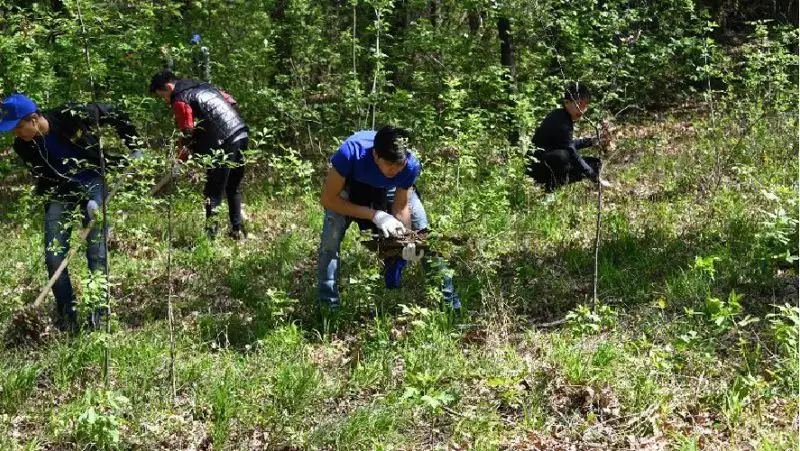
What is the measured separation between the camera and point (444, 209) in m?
6.48

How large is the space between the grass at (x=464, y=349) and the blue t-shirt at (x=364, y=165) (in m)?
0.39

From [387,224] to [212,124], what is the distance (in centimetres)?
306

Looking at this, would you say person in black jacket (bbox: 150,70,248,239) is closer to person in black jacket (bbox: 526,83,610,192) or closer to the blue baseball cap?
the blue baseball cap

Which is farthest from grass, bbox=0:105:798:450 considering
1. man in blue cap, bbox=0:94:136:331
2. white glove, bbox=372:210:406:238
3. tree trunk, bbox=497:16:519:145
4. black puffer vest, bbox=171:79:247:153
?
tree trunk, bbox=497:16:519:145

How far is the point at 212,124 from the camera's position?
672 centimetres

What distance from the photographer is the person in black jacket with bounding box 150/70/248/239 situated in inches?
259

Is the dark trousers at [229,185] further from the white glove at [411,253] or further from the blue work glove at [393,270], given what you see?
the white glove at [411,253]

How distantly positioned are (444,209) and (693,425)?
335 centimetres

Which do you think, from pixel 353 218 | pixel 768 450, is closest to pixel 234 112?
pixel 353 218

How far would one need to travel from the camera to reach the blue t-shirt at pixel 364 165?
4418 millimetres

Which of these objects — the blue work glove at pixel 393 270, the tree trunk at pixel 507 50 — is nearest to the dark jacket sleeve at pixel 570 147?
the tree trunk at pixel 507 50

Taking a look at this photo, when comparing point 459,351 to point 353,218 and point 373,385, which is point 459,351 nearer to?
point 373,385

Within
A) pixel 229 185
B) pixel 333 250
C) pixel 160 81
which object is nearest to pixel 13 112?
pixel 333 250

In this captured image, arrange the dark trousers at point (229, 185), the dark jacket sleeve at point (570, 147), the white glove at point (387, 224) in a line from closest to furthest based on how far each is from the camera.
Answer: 1. the white glove at point (387, 224)
2. the dark trousers at point (229, 185)
3. the dark jacket sleeve at point (570, 147)
